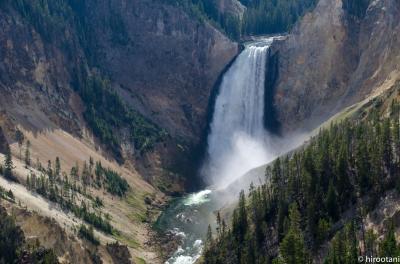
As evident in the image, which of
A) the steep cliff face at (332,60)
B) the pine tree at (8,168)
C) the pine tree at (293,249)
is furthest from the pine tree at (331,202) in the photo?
the pine tree at (8,168)

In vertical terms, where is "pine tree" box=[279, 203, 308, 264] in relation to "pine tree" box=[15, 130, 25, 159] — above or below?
below

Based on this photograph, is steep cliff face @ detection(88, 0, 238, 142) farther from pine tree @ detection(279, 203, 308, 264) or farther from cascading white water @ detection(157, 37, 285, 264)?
pine tree @ detection(279, 203, 308, 264)

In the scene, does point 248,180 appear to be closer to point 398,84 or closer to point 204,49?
point 398,84

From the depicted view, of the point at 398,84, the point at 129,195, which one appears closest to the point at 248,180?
the point at 129,195

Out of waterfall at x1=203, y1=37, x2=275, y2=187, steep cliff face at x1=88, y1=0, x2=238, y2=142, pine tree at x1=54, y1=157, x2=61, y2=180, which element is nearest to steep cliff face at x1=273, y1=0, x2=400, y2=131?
waterfall at x1=203, y1=37, x2=275, y2=187

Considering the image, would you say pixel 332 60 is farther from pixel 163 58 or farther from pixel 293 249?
pixel 293 249
